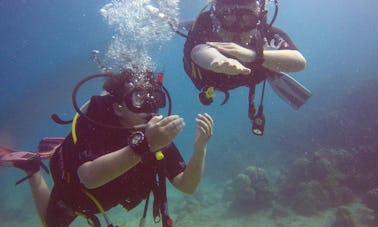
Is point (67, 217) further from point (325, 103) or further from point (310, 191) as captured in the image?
point (325, 103)

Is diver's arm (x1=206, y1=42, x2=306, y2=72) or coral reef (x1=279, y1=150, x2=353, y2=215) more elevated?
diver's arm (x1=206, y1=42, x2=306, y2=72)

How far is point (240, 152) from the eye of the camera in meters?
21.4

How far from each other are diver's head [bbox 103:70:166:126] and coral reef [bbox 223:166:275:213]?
9617 mm

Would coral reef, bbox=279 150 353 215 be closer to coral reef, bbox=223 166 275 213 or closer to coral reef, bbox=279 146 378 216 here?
coral reef, bbox=279 146 378 216

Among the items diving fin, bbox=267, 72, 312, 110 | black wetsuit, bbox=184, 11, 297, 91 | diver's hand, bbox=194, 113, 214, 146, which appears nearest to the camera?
diver's hand, bbox=194, 113, 214, 146

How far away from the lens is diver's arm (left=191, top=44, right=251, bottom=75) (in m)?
2.69

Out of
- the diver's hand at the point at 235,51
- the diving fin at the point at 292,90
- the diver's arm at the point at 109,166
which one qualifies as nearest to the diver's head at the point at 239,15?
the diver's hand at the point at 235,51

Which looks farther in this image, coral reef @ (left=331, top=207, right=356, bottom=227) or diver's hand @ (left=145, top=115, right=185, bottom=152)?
coral reef @ (left=331, top=207, right=356, bottom=227)

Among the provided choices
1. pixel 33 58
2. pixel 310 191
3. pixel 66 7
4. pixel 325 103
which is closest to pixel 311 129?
pixel 325 103

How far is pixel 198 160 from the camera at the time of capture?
3615 mm

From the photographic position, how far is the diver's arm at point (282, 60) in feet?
11.0

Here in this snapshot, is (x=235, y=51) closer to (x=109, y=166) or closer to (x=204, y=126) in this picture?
(x=204, y=126)

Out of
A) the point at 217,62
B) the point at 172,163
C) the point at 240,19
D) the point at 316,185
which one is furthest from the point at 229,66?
the point at 316,185

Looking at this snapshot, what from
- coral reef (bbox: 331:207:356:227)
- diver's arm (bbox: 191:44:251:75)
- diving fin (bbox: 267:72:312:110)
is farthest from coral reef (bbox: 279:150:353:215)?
diver's arm (bbox: 191:44:251:75)
